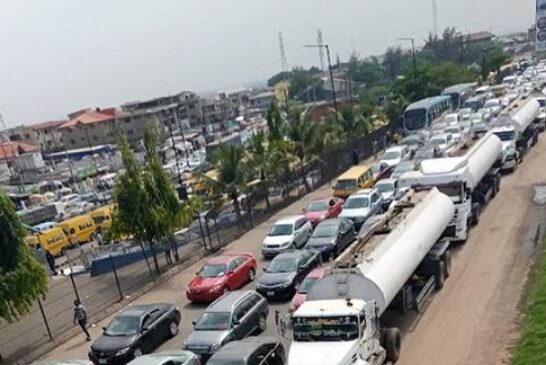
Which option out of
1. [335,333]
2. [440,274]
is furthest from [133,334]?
[440,274]

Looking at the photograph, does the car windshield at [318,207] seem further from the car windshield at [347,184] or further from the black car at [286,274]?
the black car at [286,274]

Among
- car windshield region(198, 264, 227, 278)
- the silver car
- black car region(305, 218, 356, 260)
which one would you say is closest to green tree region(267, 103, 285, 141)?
black car region(305, 218, 356, 260)

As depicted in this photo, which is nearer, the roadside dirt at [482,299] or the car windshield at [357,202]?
the roadside dirt at [482,299]

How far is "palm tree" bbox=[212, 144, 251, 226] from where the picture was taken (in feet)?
101

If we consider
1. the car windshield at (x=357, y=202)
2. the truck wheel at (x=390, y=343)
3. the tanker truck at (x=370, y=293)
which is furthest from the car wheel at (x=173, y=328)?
the car windshield at (x=357, y=202)

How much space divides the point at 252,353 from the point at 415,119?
134 ft

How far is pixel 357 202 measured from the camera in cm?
2775

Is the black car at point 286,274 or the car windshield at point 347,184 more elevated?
the black car at point 286,274

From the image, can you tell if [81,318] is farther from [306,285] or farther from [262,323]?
[306,285]

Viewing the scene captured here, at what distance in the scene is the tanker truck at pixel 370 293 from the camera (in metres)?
12.8

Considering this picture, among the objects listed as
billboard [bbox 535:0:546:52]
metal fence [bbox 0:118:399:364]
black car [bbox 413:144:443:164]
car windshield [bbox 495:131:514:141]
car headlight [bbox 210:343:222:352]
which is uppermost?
billboard [bbox 535:0:546:52]

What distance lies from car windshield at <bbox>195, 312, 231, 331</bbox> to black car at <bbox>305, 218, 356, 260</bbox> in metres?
7.25

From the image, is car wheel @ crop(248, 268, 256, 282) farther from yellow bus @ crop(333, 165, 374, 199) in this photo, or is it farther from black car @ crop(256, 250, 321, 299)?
yellow bus @ crop(333, 165, 374, 199)

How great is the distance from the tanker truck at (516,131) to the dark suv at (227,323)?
763 inches
